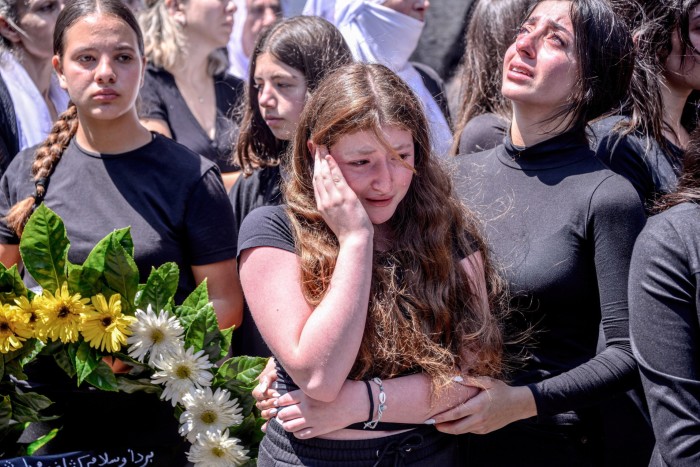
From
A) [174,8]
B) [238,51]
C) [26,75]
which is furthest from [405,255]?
[238,51]

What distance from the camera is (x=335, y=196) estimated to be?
1.97m

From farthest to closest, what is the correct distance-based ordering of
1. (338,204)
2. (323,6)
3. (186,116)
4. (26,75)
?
(323,6) → (186,116) → (26,75) → (338,204)

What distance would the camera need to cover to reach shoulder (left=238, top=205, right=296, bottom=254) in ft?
6.59

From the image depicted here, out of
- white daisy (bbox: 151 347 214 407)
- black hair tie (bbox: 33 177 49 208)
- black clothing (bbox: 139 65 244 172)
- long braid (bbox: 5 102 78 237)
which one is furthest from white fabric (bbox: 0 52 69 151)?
white daisy (bbox: 151 347 214 407)

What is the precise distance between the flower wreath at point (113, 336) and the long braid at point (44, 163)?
0.38m

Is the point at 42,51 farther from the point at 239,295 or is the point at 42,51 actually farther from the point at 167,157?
the point at 239,295

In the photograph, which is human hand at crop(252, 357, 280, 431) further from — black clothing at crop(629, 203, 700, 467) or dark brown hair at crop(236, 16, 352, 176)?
dark brown hair at crop(236, 16, 352, 176)

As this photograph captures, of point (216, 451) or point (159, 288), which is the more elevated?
point (159, 288)

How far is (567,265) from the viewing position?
87.1 inches

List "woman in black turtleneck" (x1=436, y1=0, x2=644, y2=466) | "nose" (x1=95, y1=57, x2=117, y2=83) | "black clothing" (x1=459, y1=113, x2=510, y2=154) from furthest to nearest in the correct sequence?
"black clothing" (x1=459, y1=113, x2=510, y2=154), "nose" (x1=95, y1=57, x2=117, y2=83), "woman in black turtleneck" (x1=436, y1=0, x2=644, y2=466)

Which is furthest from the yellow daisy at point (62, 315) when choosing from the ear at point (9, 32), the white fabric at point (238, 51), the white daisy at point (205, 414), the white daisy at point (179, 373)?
the white fabric at point (238, 51)

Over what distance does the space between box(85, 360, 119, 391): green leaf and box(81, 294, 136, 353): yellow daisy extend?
50mm

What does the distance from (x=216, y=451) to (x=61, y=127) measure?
1218 millimetres

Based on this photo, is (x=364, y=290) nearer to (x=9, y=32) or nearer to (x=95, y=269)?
(x=95, y=269)
